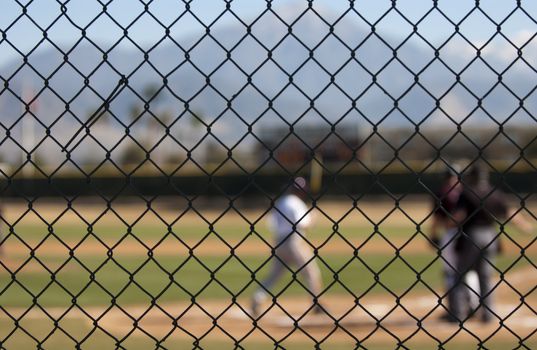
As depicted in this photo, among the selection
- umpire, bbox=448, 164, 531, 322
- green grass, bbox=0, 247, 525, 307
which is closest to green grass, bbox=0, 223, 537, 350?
green grass, bbox=0, 247, 525, 307

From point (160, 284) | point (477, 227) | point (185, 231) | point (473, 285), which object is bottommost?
point (473, 285)

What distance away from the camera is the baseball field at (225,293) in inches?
165

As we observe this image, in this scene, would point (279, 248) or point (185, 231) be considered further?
point (185, 231)

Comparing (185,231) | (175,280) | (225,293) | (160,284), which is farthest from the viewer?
(185,231)

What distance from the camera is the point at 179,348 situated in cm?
920

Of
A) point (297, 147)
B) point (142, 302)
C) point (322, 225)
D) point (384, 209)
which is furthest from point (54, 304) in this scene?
point (297, 147)

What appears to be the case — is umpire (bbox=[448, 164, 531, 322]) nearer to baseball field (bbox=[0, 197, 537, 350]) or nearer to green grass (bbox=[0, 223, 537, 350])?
baseball field (bbox=[0, 197, 537, 350])

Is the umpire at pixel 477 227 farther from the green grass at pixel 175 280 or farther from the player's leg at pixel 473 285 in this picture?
the green grass at pixel 175 280

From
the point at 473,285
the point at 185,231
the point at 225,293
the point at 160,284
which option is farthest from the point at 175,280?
the point at 185,231

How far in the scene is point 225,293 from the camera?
582 inches

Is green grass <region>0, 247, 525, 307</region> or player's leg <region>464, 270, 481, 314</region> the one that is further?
green grass <region>0, 247, 525, 307</region>

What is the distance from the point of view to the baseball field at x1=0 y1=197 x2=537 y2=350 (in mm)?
4195

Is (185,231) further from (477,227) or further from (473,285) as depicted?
(477,227)

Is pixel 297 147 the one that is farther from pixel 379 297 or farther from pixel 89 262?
pixel 379 297
